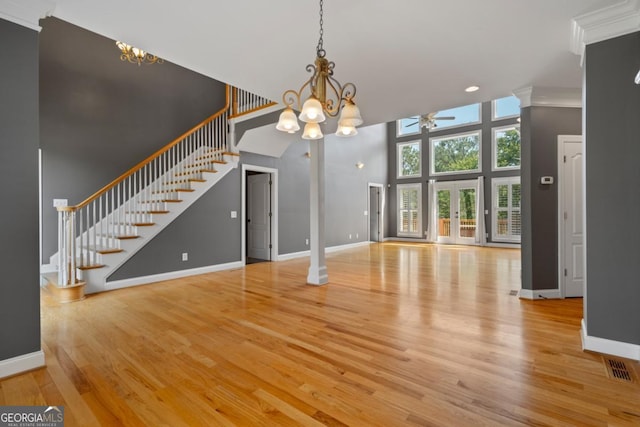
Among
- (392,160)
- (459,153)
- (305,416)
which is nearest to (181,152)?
(305,416)

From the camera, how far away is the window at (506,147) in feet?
30.6

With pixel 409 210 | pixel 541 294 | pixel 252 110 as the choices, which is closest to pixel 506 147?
pixel 409 210

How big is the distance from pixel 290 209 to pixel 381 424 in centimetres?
611

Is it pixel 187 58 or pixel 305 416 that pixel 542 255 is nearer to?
pixel 305 416

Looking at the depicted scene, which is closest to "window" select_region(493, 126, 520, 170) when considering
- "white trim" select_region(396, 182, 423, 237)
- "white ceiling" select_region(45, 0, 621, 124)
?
"white trim" select_region(396, 182, 423, 237)

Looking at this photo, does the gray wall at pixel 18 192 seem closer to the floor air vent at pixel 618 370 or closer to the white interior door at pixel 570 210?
the floor air vent at pixel 618 370

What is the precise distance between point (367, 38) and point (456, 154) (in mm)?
8811

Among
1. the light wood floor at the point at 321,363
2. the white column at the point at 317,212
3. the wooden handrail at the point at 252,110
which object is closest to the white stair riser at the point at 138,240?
the light wood floor at the point at 321,363

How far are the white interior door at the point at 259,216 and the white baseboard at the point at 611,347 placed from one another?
579 cm

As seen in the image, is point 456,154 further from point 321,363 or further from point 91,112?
point 91,112

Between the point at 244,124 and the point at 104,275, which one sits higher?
the point at 244,124

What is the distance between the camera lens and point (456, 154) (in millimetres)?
10383

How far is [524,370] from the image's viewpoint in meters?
2.18

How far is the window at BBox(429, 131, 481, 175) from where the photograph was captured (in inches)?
395
